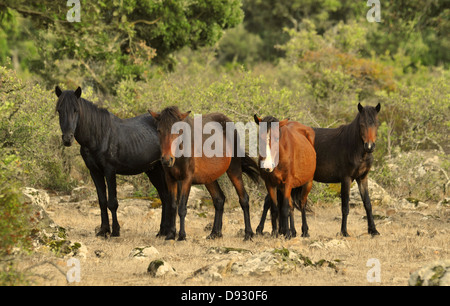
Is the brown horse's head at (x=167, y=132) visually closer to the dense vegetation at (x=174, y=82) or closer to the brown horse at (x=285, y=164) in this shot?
the brown horse at (x=285, y=164)

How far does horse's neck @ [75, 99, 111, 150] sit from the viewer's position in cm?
1092

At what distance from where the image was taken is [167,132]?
1044cm

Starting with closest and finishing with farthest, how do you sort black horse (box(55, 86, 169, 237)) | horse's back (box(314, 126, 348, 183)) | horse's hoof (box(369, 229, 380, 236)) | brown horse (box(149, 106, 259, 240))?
brown horse (box(149, 106, 259, 240)), black horse (box(55, 86, 169, 237)), horse's hoof (box(369, 229, 380, 236)), horse's back (box(314, 126, 348, 183))

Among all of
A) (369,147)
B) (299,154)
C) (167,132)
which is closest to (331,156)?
(299,154)

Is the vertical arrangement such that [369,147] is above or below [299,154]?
above

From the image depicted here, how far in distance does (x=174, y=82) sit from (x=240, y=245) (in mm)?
10262

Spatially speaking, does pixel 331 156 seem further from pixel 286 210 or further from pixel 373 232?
pixel 286 210

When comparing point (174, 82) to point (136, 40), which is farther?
point (136, 40)

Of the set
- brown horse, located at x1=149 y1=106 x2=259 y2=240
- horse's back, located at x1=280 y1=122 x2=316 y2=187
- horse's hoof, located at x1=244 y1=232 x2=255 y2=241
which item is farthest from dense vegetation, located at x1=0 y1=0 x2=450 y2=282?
horse's hoof, located at x1=244 y1=232 x2=255 y2=241

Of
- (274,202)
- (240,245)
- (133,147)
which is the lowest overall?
(240,245)

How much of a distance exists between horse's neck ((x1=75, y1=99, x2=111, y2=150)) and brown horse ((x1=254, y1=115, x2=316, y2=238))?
2623mm

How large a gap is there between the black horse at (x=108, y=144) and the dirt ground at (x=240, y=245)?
2.93 ft

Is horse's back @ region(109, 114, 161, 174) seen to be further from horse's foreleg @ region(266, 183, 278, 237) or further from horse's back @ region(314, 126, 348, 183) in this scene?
horse's back @ region(314, 126, 348, 183)
